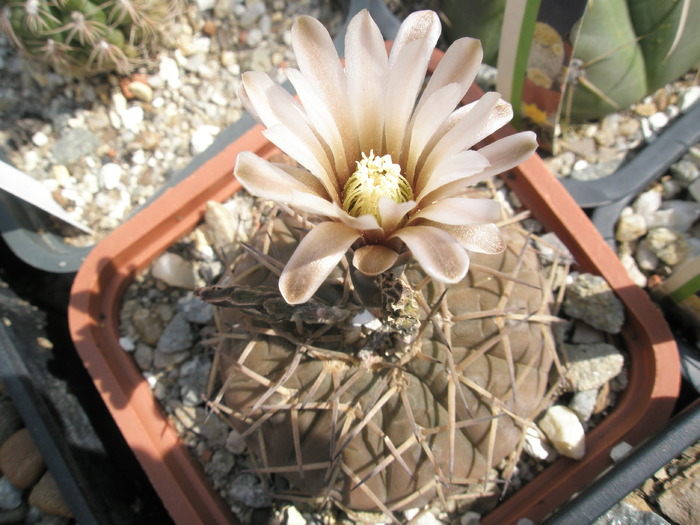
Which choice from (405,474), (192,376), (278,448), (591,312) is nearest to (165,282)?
(192,376)

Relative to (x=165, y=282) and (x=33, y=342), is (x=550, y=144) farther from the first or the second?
(x=33, y=342)

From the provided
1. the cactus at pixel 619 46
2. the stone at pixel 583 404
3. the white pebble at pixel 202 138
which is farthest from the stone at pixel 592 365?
the white pebble at pixel 202 138

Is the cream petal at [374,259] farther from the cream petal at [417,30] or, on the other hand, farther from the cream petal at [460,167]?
the cream petal at [417,30]

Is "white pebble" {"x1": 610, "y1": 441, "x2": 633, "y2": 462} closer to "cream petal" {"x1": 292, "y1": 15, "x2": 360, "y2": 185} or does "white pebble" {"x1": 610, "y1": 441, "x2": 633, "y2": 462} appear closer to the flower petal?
the flower petal

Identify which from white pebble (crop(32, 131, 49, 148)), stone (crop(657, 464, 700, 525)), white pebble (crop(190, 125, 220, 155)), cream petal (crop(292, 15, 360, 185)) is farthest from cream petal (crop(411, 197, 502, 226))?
white pebble (crop(32, 131, 49, 148))

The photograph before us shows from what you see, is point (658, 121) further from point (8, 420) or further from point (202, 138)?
point (8, 420)
